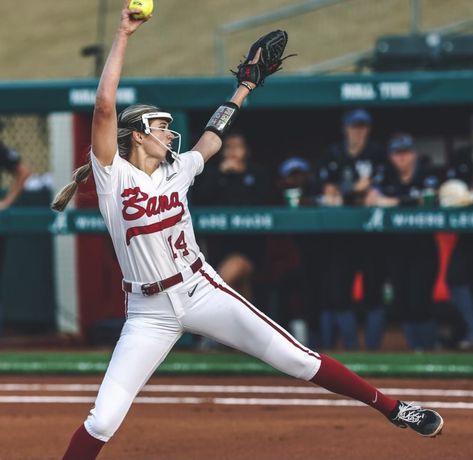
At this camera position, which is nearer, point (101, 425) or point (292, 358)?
point (101, 425)

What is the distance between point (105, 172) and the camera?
17.5 ft

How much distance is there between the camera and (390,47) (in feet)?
41.0

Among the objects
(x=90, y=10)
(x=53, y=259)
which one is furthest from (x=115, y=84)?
(x=90, y=10)

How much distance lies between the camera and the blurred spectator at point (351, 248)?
9836mm

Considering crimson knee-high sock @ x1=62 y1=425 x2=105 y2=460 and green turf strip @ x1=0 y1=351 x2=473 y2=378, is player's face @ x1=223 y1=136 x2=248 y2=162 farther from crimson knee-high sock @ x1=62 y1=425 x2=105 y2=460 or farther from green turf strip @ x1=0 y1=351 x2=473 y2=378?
crimson knee-high sock @ x1=62 y1=425 x2=105 y2=460

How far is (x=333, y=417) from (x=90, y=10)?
11624 millimetres

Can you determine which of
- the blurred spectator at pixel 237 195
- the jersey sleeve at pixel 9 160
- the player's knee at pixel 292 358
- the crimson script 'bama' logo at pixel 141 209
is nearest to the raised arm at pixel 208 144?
the crimson script 'bama' logo at pixel 141 209

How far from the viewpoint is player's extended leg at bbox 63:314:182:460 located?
5.24 m

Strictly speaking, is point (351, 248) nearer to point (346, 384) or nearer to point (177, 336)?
point (346, 384)

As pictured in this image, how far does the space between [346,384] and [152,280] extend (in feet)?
3.44

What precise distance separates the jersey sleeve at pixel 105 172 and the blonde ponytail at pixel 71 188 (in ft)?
0.44

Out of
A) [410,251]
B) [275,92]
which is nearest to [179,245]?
[410,251]

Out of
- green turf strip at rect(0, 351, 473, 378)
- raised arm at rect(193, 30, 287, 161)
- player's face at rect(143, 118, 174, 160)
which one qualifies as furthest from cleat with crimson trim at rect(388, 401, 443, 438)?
green turf strip at rect(0, 351, 473, 378)

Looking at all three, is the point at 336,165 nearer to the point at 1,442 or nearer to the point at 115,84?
the point at 1,442
